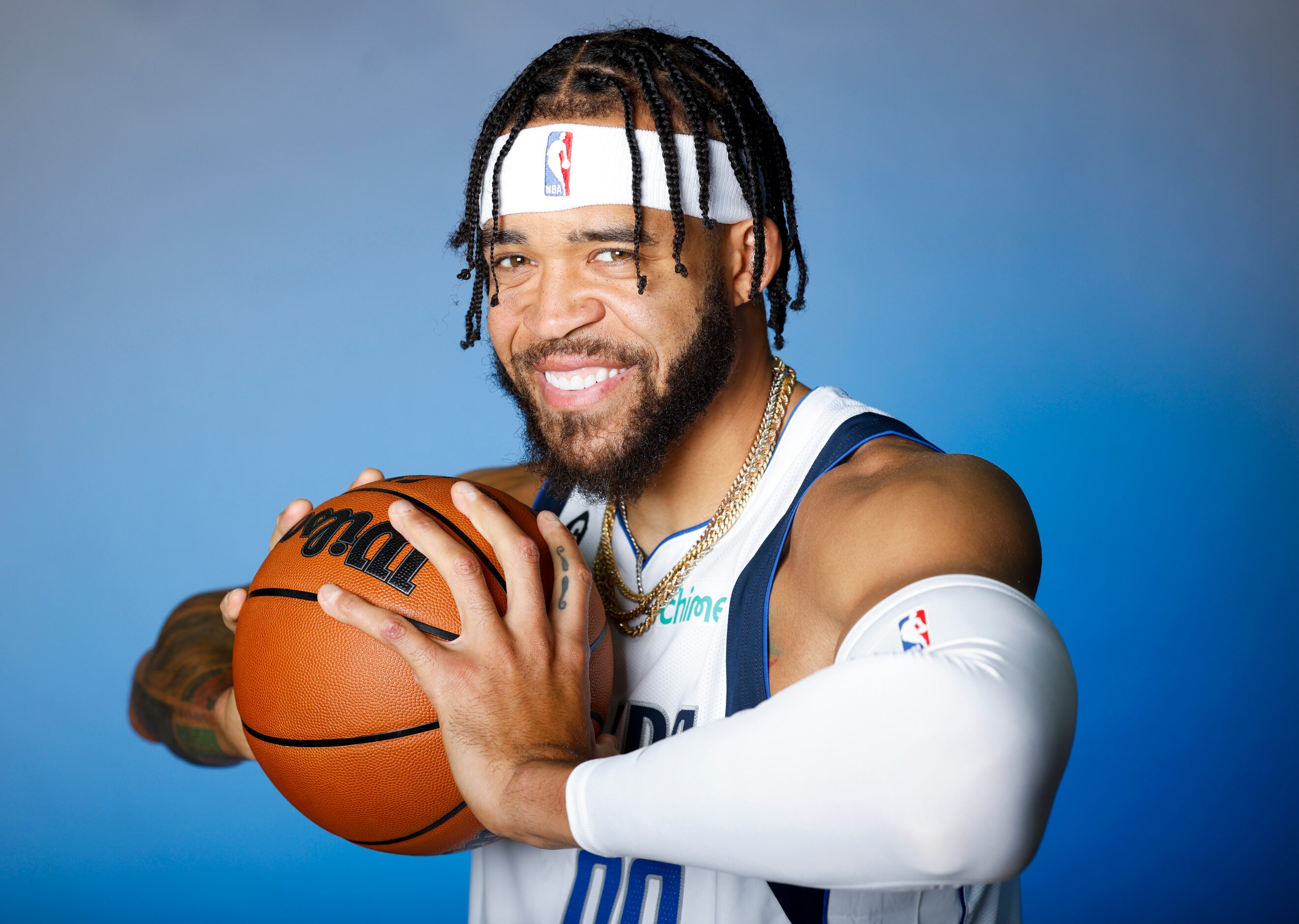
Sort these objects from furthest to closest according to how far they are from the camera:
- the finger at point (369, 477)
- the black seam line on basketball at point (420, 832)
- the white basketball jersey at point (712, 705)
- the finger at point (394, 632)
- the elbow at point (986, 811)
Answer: the finger at point (369, 477), the white basketball jersey at point (712, 705), the black seam line on basketball at point (420, 832), the finger at point (394, 632), the elbow at point (986, 811)

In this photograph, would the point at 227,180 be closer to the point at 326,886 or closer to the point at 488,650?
the point at 326,886

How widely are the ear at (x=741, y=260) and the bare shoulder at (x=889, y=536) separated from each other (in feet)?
1.63

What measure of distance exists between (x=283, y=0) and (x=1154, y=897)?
13.7 ft

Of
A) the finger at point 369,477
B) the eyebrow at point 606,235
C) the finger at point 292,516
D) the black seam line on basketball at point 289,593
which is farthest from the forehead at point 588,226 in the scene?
the black seam line on basketball at point 289,593

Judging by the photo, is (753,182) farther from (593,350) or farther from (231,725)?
(231,725)

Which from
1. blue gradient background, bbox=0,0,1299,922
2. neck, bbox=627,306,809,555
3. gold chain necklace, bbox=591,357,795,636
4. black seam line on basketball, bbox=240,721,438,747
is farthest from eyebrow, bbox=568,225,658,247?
blue gradient background, bbox=0,0,1299,922

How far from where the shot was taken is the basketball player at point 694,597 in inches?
38.6

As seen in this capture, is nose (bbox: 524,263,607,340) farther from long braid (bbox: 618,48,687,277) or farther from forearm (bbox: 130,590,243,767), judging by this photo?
forearm (bbox: 130,590,243,767)

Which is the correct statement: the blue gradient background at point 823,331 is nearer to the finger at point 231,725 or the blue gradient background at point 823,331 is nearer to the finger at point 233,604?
the finger at point 231,725

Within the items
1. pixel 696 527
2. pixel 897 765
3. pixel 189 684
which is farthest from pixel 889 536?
pixel 189 684

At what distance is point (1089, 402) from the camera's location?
12.0ft

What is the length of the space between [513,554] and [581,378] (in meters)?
0.55

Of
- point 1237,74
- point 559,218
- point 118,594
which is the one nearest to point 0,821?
point 118,594

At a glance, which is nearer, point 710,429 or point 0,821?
point 710,429
